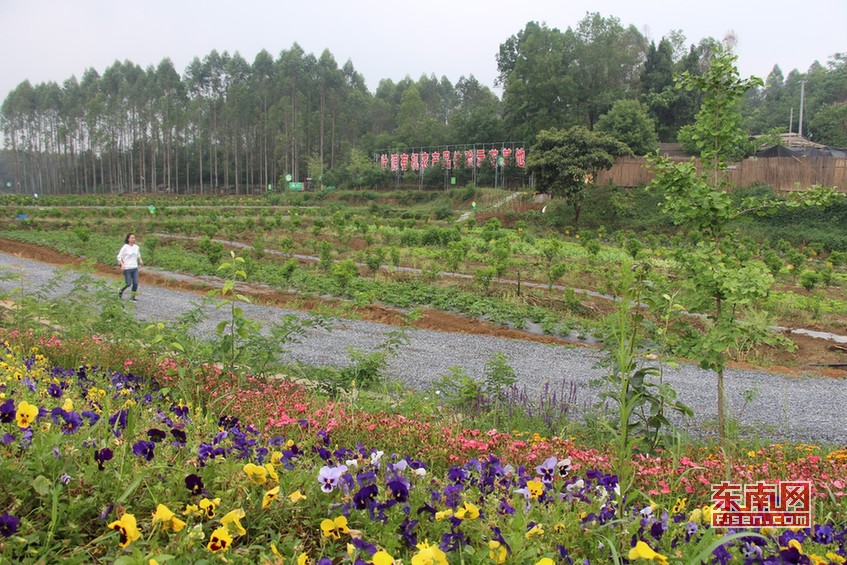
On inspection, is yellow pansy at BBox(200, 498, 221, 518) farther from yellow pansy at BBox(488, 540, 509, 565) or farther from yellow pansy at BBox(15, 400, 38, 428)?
yellow pansy at BBox(488, 540, 509, 565)

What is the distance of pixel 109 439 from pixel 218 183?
69606 millimetres

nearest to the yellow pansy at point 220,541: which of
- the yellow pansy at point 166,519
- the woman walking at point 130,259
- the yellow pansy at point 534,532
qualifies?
the yellow pansy at point 166,519

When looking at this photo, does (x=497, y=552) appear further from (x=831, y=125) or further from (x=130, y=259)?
(x=831, y=125)

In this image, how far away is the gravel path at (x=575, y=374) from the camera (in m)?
6.03

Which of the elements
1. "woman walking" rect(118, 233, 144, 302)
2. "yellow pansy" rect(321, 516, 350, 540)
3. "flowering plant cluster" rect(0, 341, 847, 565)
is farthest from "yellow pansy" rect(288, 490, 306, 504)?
"woman walking" rect(118, 233, 144, 302)

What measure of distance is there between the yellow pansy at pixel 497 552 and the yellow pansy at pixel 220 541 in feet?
2.19

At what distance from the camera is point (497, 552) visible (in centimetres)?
167

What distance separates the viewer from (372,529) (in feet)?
6.37

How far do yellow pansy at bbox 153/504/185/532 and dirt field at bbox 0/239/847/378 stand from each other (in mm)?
6913

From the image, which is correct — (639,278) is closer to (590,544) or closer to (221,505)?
(590,544)

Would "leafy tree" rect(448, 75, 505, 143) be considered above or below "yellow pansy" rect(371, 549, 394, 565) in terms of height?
above

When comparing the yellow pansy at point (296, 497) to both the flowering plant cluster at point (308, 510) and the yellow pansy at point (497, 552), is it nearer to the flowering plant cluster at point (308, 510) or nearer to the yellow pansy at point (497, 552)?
the flowering plant cluster at point (308, 510)

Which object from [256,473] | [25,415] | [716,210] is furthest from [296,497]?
[716,210]

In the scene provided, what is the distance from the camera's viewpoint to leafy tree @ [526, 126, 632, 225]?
2789cm
